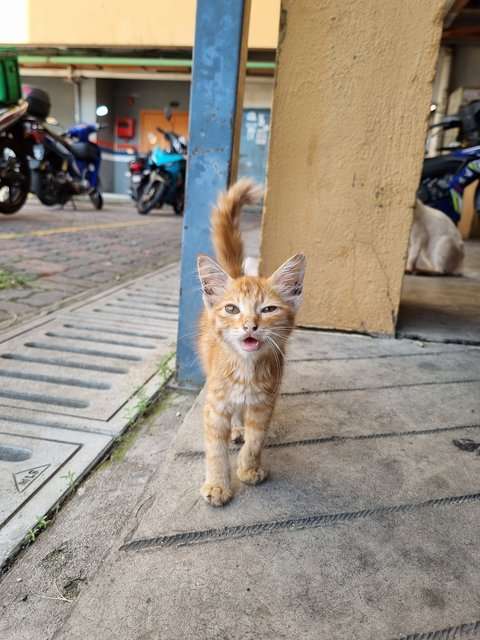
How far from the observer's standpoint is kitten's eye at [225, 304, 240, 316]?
1.62 metres

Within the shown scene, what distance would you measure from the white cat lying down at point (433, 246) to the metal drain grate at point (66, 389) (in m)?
2.59

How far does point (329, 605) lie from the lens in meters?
1.16

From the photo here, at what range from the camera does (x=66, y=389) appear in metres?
2.38

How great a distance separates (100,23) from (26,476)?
1200 cm

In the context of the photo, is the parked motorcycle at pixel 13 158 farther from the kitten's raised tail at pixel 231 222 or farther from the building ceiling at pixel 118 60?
the kitten's raised tail at pixel 231 222

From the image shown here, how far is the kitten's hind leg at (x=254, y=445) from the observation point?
1.63 metres

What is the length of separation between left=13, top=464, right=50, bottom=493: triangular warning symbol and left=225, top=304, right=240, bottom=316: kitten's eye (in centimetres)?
86

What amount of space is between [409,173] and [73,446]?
2161 mm

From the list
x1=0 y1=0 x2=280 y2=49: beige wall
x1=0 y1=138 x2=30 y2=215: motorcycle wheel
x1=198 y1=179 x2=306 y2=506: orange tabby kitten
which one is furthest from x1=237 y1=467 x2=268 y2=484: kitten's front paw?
x1=0 y1=0 x2=280 y2=49: beige wall

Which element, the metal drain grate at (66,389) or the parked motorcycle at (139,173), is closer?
the metal drain grate at (66,389)

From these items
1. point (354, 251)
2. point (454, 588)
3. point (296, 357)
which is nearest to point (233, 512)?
point (454, 588)

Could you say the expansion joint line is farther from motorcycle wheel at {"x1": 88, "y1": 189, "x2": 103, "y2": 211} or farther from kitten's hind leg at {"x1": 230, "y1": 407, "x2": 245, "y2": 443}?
motorcycle wheel at {"x1": 88, "y1": 189, "x2": 103, "y2": 211}

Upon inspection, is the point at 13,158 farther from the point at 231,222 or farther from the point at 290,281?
the point at 290,281

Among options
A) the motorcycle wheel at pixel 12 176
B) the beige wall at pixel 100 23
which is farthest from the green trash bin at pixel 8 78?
the beige wall at pixel 100 23
